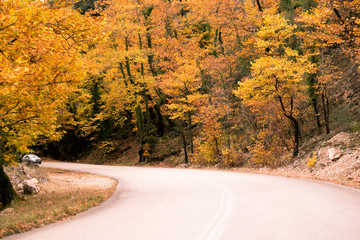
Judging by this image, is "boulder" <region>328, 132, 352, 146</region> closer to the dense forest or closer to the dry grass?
the dense forest

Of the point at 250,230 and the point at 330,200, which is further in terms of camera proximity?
the point at 330,200

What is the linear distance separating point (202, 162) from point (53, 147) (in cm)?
3127

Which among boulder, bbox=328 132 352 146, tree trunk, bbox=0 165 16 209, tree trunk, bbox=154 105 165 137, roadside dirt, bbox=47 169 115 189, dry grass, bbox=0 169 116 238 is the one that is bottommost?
roadside dirt, bbox=47 169 115 189

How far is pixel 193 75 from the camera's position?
25984 millimetres

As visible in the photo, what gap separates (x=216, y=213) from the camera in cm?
712

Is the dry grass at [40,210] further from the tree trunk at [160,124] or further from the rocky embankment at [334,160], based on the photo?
the tree trunk at [160,124]

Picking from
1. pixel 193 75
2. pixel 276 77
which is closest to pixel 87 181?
pixel 193 75

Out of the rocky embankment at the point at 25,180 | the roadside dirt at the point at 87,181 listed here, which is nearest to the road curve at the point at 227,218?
the rocky embankment at the point at 25,180

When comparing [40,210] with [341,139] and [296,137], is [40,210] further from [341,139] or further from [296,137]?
[341,139]

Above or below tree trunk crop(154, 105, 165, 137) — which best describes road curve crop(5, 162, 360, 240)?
below

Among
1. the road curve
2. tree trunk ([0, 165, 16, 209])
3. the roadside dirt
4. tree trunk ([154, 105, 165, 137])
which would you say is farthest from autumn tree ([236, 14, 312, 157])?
tree trunk ([154, 105, 165, 137])

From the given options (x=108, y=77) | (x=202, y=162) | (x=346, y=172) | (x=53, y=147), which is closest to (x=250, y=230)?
(x=346, y=172)

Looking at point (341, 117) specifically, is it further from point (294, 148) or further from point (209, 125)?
point (209, 125)

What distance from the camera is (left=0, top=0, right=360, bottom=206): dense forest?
27.4ft
